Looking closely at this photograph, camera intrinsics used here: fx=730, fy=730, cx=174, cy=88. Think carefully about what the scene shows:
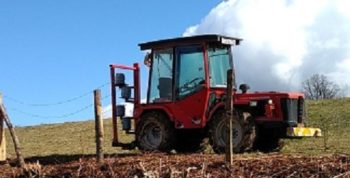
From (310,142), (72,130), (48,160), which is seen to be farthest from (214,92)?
(72,130)

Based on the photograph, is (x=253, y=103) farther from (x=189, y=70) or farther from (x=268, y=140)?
(x=189, y=70)

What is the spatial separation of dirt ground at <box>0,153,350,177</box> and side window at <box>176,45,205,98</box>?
3.80 metres

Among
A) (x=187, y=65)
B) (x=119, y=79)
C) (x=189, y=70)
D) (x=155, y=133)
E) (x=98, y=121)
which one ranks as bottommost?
(x=155, y=133)

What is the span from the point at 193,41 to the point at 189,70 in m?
0.72

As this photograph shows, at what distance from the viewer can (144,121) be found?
739 inches

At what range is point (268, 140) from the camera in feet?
60.0

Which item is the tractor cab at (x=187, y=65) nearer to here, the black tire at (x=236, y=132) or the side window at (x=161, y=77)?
the side window at (x=161, y=77)

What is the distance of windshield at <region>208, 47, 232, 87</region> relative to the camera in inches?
709

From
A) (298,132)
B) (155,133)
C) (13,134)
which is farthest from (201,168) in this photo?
(155,133)

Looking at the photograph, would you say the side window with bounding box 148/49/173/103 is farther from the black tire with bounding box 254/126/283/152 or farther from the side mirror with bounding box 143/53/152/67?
the black tire with bounding box 254/126/283/152

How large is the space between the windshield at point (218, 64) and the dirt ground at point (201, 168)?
4.02 meters

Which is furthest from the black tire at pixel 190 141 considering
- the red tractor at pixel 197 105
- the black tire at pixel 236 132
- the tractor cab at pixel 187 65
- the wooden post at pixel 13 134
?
the wooden post at pixel 13 134

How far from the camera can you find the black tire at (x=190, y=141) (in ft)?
61.5

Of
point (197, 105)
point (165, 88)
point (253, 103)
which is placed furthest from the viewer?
point (165, 88)
